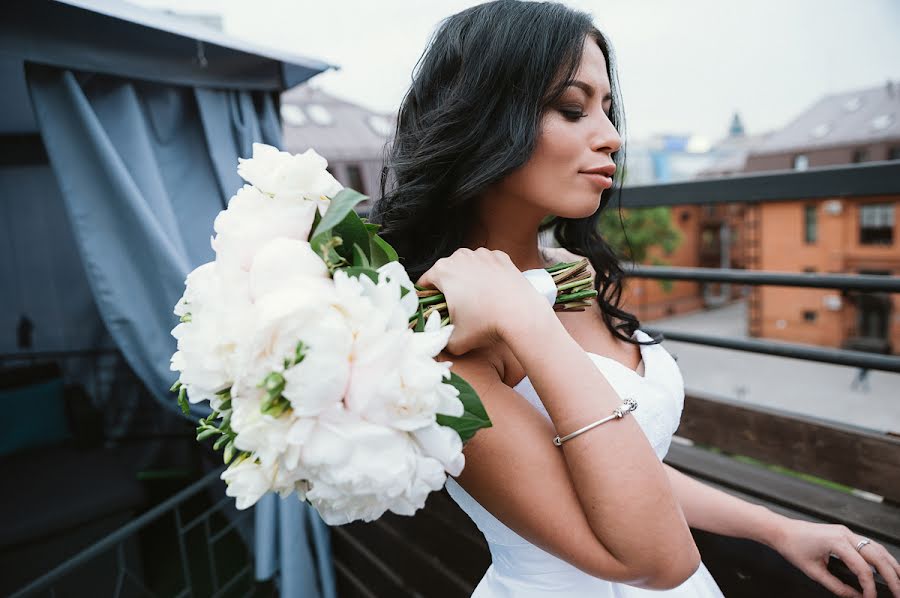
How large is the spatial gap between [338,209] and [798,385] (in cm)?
2657

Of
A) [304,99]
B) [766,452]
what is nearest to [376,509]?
[766,452]

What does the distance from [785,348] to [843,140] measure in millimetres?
30583

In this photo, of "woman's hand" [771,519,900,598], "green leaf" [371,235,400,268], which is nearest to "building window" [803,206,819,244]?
"woman's hand" [771,519,900,598]

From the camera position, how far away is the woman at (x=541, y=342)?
0.81 metres

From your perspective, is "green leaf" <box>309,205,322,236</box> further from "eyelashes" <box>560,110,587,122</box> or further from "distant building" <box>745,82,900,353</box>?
"distant building" <box>745,82,900,353</box>

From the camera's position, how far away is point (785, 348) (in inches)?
68.7

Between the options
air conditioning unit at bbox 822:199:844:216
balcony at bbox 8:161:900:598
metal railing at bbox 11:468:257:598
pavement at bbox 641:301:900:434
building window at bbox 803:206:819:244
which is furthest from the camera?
building window at bbox 803:206:819:244

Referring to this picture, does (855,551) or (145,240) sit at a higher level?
(145,240)

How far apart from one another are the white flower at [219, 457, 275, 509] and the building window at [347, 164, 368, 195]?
16691 millimetres

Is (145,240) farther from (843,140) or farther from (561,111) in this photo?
(843,140)

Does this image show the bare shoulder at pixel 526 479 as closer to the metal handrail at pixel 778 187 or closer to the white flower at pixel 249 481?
the white flower at pixel 249 481

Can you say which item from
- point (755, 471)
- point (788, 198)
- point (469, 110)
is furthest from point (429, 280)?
point (788, 198)

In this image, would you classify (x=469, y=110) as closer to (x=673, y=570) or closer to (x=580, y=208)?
(x=580, y=208)

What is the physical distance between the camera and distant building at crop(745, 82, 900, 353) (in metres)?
22.9
